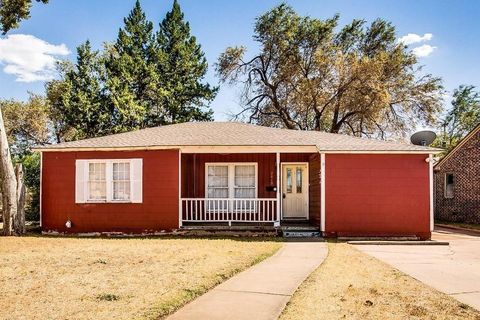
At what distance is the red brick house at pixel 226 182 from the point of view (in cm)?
1340

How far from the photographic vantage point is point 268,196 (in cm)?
1578

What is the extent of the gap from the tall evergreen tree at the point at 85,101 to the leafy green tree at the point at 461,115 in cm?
3328

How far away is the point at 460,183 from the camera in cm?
2148

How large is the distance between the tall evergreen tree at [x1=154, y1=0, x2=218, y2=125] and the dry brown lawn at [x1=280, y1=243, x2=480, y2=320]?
2535cm

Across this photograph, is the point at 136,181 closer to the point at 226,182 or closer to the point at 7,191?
the point at 226,182

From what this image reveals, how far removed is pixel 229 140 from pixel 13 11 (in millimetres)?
9909

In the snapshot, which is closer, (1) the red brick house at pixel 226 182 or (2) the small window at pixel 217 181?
(1) the red brick house at pixel 226 182

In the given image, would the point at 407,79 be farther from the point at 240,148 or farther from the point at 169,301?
the point at 169,301

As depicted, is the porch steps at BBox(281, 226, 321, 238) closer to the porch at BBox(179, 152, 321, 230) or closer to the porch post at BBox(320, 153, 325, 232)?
the porch post at BBox(320, 153, 325, 232)

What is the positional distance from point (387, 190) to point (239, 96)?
21045mm

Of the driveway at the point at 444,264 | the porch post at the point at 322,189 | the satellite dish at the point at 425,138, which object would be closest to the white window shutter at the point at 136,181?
the porch post at the point at 322,189

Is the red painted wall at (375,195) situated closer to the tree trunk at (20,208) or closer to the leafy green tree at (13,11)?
the tree trunk at (20,208)

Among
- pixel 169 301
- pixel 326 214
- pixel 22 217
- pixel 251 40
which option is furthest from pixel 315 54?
pixel 169 301

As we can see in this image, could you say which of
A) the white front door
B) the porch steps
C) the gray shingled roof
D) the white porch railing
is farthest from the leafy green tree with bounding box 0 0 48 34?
the porch steps
